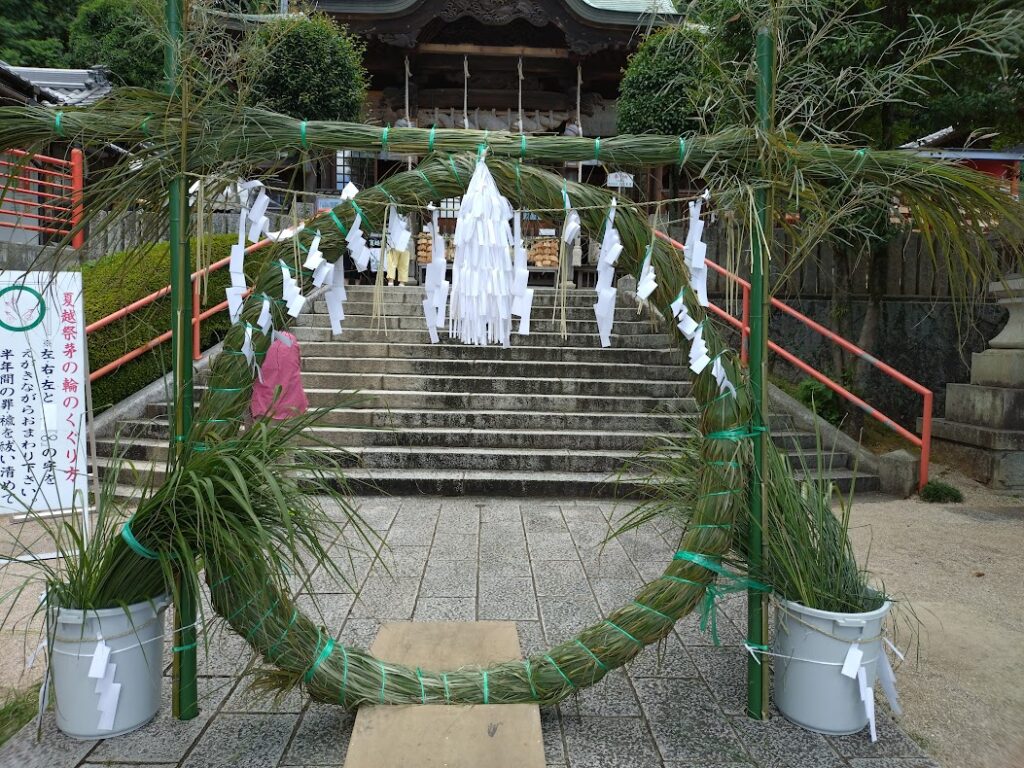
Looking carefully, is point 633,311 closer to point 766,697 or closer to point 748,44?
point 748,44

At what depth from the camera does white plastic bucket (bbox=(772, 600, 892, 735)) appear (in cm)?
256

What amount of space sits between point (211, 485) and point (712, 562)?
1.83 m

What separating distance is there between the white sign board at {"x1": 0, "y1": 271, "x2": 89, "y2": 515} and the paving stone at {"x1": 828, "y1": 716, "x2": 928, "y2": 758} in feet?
15.2

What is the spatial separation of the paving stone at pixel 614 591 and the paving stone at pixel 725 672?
0.56 m

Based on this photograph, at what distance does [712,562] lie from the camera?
8.76ft

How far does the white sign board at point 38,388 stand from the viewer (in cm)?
470

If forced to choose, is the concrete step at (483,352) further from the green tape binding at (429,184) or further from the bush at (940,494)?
the green tape binding at (429,184)

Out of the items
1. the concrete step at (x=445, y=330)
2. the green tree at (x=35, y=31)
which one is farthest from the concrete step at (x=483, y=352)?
the green tree at (x=35, y=31)

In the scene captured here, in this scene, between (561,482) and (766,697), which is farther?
(561,482)

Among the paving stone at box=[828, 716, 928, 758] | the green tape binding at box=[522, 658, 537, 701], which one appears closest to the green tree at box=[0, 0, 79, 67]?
the green tape binding at box=[522, 658, 537, 701]

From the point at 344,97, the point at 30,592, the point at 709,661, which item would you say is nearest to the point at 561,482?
the point at 709,661

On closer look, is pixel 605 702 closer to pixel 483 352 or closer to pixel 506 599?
pixel 506 599

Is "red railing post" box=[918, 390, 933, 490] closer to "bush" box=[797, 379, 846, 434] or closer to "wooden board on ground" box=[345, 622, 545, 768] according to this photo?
"bush" box=[797, 379, 846, 434]

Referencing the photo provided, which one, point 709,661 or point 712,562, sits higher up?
point 712,562
